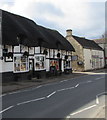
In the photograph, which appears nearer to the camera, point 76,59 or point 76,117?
point 76,117

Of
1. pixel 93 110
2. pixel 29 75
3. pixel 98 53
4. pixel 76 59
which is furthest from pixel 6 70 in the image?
pixel 98 53

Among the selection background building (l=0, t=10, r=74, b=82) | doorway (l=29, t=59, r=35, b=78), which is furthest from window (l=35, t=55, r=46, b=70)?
doorway (l=29, t=59, r=35, b=78)

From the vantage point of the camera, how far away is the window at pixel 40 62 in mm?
26750

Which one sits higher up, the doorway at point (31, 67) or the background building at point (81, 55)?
the background building at point (81, 55)

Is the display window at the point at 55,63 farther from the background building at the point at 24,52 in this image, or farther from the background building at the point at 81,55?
the background building at the point at 81,55

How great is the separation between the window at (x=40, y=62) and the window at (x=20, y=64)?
7.62 feet

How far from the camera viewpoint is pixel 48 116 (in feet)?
25.5

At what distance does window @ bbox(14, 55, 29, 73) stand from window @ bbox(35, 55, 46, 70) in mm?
2322

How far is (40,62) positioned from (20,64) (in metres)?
4.30

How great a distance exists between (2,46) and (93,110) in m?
14.0

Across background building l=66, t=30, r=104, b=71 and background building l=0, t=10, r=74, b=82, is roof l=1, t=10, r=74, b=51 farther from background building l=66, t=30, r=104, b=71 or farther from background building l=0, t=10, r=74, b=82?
background building l=66, t=30, r=104, b=71

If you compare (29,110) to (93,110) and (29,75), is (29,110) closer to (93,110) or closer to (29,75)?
(93,110)

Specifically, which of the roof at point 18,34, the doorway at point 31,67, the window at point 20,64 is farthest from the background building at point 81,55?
the window at point 20,64

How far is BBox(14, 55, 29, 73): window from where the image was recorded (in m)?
22.9
